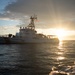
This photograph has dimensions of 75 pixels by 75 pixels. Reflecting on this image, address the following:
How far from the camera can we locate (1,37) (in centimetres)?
14138

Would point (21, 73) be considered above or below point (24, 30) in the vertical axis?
below

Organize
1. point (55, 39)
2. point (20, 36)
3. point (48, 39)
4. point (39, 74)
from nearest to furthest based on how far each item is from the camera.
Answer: point (39, 74) < point (20, 36) < point (48, 39) < point (55, 39)

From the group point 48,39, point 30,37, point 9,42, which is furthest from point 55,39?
point 9,42

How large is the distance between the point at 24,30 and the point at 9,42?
48.1ft

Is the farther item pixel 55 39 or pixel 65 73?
pixel 55 39

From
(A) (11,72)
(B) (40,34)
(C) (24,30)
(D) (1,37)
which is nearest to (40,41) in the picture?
(B) (40,34)

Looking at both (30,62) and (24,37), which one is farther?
(24,37)

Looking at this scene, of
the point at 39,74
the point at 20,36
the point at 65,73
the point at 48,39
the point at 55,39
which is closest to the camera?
the point at 65,73

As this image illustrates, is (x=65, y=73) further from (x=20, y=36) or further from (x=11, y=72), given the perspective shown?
(x=20, y=36)

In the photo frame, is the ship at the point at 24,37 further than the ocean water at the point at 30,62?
Yes

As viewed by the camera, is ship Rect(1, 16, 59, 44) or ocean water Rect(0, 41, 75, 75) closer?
ocean water Rect(0, 41, 75, 75)

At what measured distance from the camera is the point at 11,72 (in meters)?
35.8

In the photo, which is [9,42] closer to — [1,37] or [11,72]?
[1,37]

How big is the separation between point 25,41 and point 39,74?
105911 millimetres
